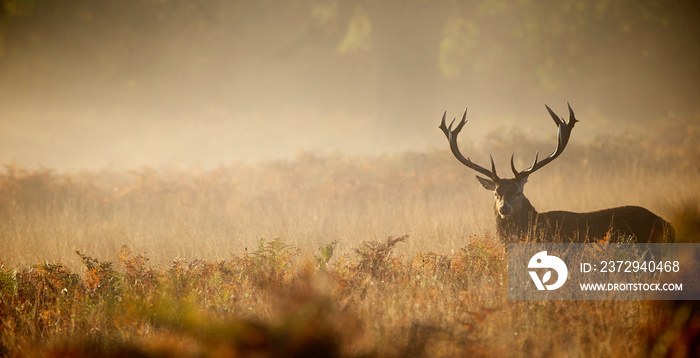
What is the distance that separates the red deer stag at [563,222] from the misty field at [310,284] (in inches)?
14.4

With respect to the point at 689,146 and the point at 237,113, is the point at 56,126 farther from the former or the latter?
the point at 689,146

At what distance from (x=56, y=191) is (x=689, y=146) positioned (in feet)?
58.1

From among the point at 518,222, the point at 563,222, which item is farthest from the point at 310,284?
the point at 563,222

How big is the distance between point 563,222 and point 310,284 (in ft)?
12.5

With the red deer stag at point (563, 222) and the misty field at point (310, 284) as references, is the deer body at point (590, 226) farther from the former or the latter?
the misty field at point (310, 284)

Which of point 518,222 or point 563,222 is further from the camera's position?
point 518,222

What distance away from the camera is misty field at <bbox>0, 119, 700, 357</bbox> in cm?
312

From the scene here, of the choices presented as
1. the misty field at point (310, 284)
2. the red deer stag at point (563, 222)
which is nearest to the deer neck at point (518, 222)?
the red deer stag at point (563, 222)

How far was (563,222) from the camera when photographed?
581cm

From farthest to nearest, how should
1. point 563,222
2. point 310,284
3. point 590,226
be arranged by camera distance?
point 563,222, point 590,226, point 310,284

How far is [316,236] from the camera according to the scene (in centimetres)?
760

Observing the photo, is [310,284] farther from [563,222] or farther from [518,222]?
[563,222]

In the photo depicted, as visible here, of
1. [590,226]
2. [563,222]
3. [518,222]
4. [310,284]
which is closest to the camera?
[310,284]

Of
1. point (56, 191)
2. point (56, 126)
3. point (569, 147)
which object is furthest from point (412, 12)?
point (56, 191)
